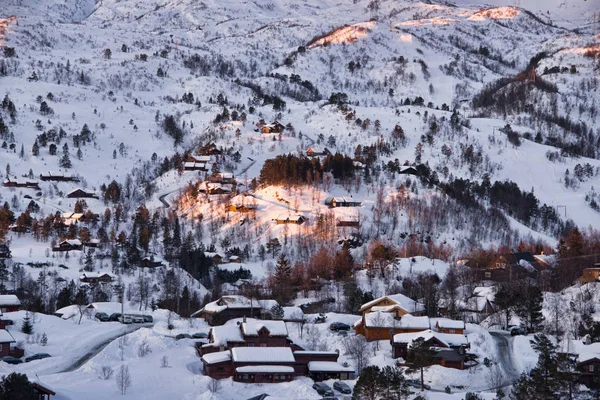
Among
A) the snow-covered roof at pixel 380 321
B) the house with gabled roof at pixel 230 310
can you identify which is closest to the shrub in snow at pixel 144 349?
the house with gabled roof at pixel 230 310

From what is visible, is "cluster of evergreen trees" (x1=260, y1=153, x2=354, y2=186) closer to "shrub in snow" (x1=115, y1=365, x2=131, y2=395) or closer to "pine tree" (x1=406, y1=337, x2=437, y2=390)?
"pine tree" (x1=406, y1=337, x2=437, y2=390)

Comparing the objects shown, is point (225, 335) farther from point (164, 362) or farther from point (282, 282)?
point (282, 282)

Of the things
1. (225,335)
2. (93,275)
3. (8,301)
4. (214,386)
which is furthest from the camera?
(93,275)

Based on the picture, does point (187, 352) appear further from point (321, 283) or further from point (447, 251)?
point (447, 251)

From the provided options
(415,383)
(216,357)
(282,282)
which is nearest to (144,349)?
(216,357)

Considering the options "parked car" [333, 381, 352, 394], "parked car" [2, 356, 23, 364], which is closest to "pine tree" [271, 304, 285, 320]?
"parked car" [333, 381, 352, 394]

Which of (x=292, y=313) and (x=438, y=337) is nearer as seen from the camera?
(x=438, y=337)
